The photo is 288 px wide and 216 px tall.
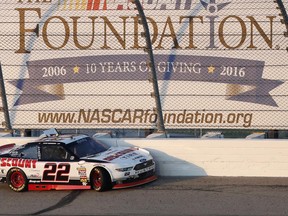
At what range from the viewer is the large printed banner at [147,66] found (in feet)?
47.0

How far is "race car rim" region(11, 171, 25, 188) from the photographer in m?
12.1

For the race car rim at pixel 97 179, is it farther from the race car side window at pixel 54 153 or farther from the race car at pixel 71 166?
the race car side window at pixel 54 153

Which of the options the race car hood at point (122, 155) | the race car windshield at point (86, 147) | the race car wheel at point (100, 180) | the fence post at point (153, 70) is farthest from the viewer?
the fence post at point (153, 70)

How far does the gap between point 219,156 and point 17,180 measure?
3.92m

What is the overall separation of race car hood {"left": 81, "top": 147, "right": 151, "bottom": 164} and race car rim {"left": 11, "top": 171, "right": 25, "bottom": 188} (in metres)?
1.27

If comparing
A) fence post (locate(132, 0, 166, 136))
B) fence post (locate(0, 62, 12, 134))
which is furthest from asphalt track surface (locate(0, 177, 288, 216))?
fence post (locate(0, 62, 12, 134))

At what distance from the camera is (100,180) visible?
1165 cm

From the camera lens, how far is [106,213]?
32.4ft

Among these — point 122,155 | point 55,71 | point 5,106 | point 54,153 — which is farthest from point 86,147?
point 55,71

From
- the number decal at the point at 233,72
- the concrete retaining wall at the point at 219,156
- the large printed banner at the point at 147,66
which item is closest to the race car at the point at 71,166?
the concrete retaining wall at the point at 219,156

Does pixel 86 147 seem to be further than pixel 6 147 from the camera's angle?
No

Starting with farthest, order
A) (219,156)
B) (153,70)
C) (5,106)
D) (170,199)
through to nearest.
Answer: (5,106)
(153,70)
(219,156)
(170,199)

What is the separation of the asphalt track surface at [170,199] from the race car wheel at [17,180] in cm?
13

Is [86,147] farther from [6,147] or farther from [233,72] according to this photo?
[233,72]
